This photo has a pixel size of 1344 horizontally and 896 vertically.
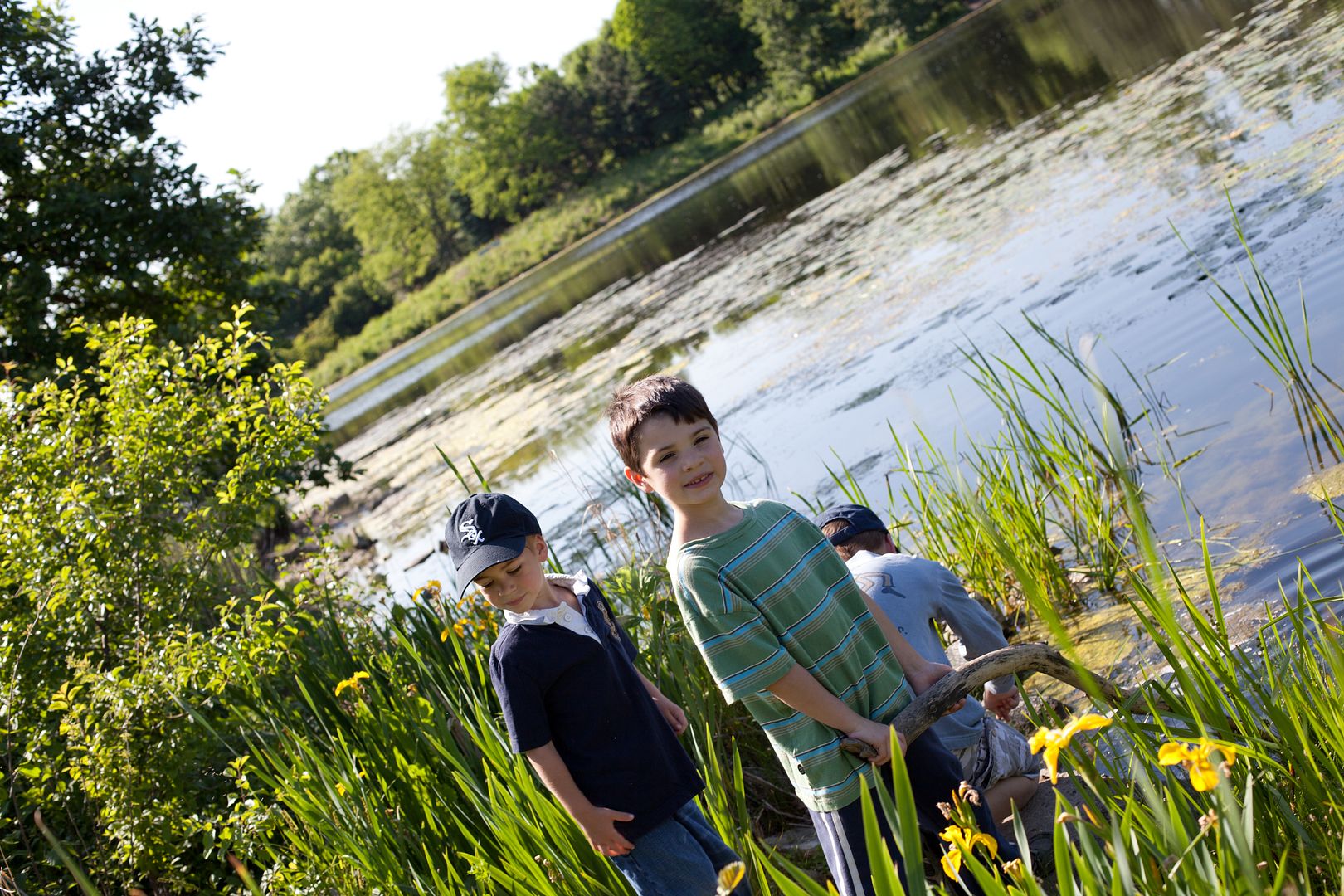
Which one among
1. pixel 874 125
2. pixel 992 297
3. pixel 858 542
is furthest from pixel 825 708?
pixel 874 125

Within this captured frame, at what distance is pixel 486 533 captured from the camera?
2.55 m

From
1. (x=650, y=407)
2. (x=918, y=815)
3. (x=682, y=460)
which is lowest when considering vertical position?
(x=918, y=815)

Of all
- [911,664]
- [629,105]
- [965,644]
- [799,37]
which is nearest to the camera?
[911,664]

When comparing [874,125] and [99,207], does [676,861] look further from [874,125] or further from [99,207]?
[874,125]

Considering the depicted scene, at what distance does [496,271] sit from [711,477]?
47.1m

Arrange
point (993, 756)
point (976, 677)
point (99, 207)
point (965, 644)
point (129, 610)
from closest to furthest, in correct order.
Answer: point (976, 677) → point (993, 756) → point (965, 644) → point (129, 610) → point (99, 207)

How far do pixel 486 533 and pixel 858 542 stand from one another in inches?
49.0

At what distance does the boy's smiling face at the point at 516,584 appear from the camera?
257 centimetres

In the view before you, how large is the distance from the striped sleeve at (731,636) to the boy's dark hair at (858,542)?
3.78 feet

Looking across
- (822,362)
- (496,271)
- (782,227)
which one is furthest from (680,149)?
(822,362)

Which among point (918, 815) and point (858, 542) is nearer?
point (918, 815)

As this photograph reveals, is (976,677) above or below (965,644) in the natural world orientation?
above

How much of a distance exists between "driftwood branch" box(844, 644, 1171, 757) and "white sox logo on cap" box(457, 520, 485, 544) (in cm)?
104

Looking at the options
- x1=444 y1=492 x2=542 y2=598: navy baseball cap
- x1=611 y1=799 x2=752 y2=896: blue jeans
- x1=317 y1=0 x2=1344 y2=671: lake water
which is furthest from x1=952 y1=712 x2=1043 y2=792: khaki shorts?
x1=444 y1=492 x2=542 y2=598: navy baseball cap
